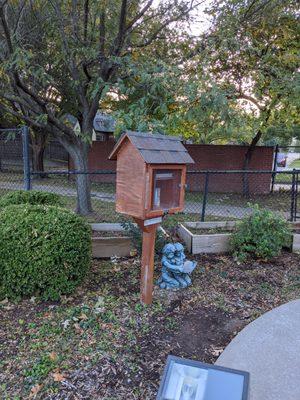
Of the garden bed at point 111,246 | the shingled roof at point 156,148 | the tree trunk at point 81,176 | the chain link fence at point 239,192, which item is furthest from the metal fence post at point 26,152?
the chain link fence at point 239,192

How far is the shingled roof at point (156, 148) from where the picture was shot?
274 cm

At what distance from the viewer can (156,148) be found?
2.86 metres

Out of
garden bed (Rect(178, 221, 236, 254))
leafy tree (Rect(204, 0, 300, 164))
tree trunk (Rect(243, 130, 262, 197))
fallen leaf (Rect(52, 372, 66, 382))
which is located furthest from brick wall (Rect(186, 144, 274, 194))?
fallen leaf (Rect(52, 372, 66, 382))

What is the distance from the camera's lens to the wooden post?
311cm

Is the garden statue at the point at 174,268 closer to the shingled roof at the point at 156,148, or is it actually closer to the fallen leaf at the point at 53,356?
the shingled roof at the point at 156,148

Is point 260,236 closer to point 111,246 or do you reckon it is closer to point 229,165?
point 111,246

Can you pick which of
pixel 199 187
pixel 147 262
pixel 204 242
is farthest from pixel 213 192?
pixel 147 262

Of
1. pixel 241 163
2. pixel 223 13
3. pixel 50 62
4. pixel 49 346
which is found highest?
pixel 223 13

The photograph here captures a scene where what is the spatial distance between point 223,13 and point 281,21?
161cm

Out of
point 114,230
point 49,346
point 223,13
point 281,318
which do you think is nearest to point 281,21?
point 223,13

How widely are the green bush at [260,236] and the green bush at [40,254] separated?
220cm

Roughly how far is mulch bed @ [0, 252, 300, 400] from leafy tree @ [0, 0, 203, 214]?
268 cm

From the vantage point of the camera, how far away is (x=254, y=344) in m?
2.70

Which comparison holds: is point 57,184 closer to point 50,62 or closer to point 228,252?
point 50,62
